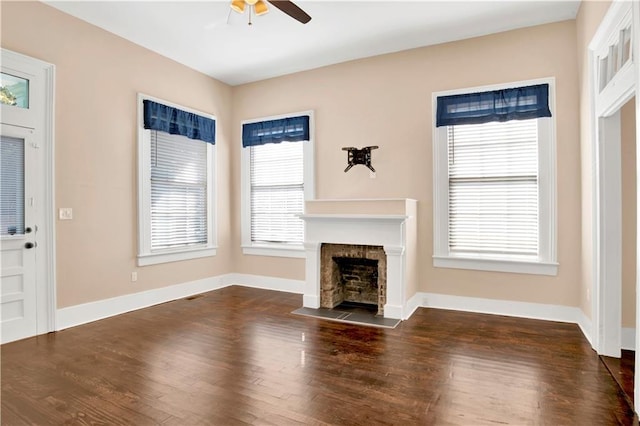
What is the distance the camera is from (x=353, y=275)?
5.01 m

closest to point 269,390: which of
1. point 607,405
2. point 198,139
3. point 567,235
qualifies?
point 607,405

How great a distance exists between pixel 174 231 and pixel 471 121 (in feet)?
13.8

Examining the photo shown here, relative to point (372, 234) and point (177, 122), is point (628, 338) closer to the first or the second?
point (372, 234)

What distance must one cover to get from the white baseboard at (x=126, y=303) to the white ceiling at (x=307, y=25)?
10.5 feet

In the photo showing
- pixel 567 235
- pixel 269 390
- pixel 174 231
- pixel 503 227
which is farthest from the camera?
pixel 174 231

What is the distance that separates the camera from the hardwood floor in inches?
89.7

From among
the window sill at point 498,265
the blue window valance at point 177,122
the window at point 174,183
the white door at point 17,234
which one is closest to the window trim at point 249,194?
the window at point 174,183

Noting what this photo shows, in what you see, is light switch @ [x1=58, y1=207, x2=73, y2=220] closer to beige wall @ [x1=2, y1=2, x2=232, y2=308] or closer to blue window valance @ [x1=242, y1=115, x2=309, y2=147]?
beige wall @ [x1=2, y1=2, x2=232, y2=308]

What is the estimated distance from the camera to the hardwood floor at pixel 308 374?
2.28 m

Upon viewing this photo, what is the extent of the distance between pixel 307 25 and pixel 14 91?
10.1 feet

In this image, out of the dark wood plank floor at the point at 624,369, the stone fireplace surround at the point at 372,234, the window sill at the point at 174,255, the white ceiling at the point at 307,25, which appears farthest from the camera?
the window sill at the point at 174,255

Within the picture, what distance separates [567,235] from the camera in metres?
4.09

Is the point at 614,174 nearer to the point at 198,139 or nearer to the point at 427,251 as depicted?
the point at 427,251

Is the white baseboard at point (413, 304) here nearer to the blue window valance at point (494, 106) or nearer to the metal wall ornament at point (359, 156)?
the metal wall ornament at point (359, 156)
